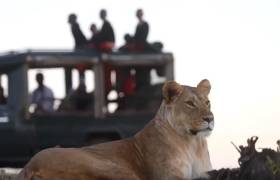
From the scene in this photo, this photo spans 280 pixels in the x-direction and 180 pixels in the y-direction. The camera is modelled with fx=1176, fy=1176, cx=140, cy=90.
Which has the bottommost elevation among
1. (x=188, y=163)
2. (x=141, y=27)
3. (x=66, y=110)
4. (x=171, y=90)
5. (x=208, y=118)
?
(x=66, y=110)

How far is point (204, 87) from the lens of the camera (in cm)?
866

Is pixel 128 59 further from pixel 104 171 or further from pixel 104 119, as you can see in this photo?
pixel 104 171

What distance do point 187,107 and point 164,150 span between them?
14.1 inches

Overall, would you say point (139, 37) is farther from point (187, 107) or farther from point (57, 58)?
point (187, 107)

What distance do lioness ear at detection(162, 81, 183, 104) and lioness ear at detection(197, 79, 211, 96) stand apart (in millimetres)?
144

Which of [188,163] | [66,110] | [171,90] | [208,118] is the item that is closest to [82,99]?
[66,110]

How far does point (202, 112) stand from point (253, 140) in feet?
7.70

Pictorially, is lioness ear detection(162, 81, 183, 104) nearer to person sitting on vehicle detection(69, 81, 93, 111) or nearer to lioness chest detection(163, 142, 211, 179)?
lioness chest detection(163, 142, 211, 179)

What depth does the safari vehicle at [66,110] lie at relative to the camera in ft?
62.1

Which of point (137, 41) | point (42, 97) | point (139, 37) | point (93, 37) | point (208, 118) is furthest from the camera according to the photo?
point (137, 41)

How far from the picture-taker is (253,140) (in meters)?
6.18

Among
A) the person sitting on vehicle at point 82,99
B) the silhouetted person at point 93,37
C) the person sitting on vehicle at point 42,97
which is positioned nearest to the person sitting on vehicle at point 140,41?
the silhouetted person at point 93,37

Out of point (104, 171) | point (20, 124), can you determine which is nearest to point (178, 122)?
point (104, 171)

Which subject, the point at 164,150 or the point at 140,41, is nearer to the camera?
the point at 164,150
